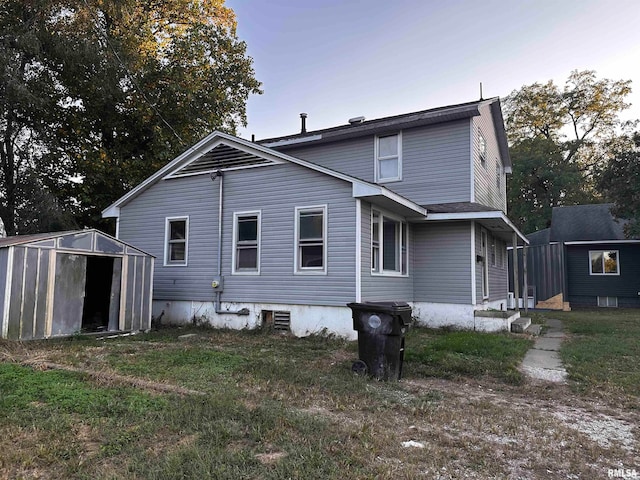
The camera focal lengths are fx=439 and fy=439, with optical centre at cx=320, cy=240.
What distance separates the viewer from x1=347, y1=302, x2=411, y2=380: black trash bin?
5715mm

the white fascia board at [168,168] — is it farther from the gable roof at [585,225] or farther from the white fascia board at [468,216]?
the gable roof at [585,225]

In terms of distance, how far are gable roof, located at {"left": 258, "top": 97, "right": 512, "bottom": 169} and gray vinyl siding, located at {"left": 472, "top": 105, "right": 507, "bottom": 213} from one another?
423mm

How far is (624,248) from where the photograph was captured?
67.1 ft

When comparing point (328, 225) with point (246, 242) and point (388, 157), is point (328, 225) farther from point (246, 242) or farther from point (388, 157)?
point (388, 157)

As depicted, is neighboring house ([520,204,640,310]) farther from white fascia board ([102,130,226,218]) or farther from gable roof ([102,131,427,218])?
white fascia board ([102,130,226,218])

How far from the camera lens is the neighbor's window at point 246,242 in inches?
411

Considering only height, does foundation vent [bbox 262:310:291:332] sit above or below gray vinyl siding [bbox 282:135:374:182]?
below

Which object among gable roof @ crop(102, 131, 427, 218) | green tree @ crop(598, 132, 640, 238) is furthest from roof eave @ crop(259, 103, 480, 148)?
green tree @ crop(598, 132, 640, 238)

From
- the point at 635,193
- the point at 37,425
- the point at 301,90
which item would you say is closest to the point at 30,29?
the point at 301,90

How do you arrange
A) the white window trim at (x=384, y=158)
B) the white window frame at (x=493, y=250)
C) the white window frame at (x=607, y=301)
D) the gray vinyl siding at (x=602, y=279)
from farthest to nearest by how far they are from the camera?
the white window frame at (x=607, y=301)
the gray vinyl siding at (x=602, y=279)
the white window frame at (x=493, y=250)
the white window trim at (x=384, y=158)

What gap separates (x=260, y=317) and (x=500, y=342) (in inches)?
203

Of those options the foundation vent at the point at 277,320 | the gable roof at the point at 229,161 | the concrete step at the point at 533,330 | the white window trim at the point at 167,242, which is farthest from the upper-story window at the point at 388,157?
the white window trim at the point at 167,242

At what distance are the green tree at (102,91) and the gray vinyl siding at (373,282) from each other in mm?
10788

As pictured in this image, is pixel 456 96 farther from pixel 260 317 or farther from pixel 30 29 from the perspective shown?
pixel 30 29
